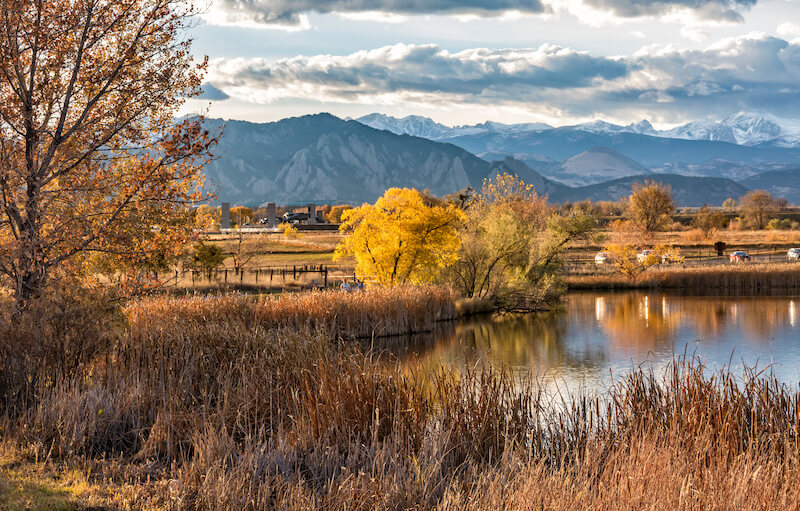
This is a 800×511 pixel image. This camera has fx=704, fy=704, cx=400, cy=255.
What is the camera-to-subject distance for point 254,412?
12.3 meters

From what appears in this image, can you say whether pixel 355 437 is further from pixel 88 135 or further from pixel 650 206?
pixel 650 206

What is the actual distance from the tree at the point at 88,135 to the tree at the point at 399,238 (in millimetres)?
24550

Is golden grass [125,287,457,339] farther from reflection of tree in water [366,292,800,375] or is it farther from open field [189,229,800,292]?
open field [189,229,800,292]

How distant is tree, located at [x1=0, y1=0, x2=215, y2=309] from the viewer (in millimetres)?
12578

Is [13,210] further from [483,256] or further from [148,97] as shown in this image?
[483,256]

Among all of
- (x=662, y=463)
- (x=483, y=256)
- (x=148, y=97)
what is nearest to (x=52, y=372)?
(x=148, y=97)

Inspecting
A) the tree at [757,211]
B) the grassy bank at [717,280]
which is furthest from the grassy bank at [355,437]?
the tree at [757,211]

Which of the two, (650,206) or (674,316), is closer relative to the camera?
(674,316)

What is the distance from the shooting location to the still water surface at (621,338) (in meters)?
25.4

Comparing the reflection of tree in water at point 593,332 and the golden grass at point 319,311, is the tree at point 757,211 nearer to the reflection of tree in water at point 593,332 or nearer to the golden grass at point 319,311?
the reflection of tree in water at point 593,332

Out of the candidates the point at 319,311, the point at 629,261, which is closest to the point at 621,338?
the point at 319,311

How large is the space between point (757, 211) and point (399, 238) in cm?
10250

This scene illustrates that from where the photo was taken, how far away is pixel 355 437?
11094 mm

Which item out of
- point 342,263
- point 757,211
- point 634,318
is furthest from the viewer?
point 757,211
